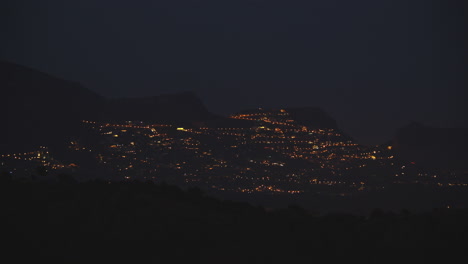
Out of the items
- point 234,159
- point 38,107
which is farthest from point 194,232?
point 38,107

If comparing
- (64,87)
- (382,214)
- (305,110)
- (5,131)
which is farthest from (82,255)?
(305,110)

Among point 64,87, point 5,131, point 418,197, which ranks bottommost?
point 418,197

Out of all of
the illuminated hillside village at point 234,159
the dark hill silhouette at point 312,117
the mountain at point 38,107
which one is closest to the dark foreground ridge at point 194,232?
the illuminated hillside village at point 234,159

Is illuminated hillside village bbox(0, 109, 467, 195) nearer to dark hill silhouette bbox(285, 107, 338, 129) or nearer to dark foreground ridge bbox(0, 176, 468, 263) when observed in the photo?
dark hill silhouette bbox(285, 107, 338, 129)

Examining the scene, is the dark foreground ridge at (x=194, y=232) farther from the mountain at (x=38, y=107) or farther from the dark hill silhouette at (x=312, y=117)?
the dark hill silhouette at (x=312, y=117)

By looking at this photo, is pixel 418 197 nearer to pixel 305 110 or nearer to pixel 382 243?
pixel 382 243

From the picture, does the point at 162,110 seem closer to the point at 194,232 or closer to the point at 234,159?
the point at 234,159

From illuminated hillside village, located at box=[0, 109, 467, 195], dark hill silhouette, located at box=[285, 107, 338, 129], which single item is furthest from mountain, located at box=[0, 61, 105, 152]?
dark hill silhouette, located at box=[285, 107, 338, 129]
